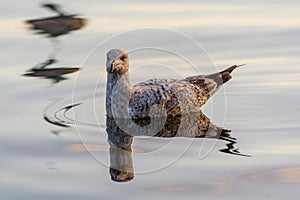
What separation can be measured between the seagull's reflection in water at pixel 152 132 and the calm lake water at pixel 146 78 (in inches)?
1.3

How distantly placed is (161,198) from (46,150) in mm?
1571

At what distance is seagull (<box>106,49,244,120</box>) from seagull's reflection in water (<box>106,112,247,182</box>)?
85 mm

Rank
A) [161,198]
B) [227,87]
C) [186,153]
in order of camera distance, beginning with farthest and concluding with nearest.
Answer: [227,87] < [186,153] < [161,198]

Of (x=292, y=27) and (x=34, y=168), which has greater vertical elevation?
(x=292, y=27)

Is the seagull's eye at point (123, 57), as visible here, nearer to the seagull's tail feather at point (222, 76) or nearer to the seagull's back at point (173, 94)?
the seagull's back at point (173, 94)

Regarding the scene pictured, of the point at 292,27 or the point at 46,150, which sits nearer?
the point at 46,150

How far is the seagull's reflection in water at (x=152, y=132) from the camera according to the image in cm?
787

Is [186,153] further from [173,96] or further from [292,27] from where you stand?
[292,27]

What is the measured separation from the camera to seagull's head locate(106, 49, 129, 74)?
9.26 meters

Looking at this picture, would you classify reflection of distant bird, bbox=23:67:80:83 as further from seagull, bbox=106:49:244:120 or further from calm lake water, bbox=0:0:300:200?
seagull, bbox=106:49:244:120

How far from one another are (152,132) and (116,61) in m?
0.85

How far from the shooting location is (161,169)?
7.63m

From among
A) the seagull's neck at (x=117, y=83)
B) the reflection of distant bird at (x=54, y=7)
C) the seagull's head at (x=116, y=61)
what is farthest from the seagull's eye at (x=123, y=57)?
the reflection of distant bird at (x=54, y=7)

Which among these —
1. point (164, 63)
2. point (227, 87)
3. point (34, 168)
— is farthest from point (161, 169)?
point (164, 63)
